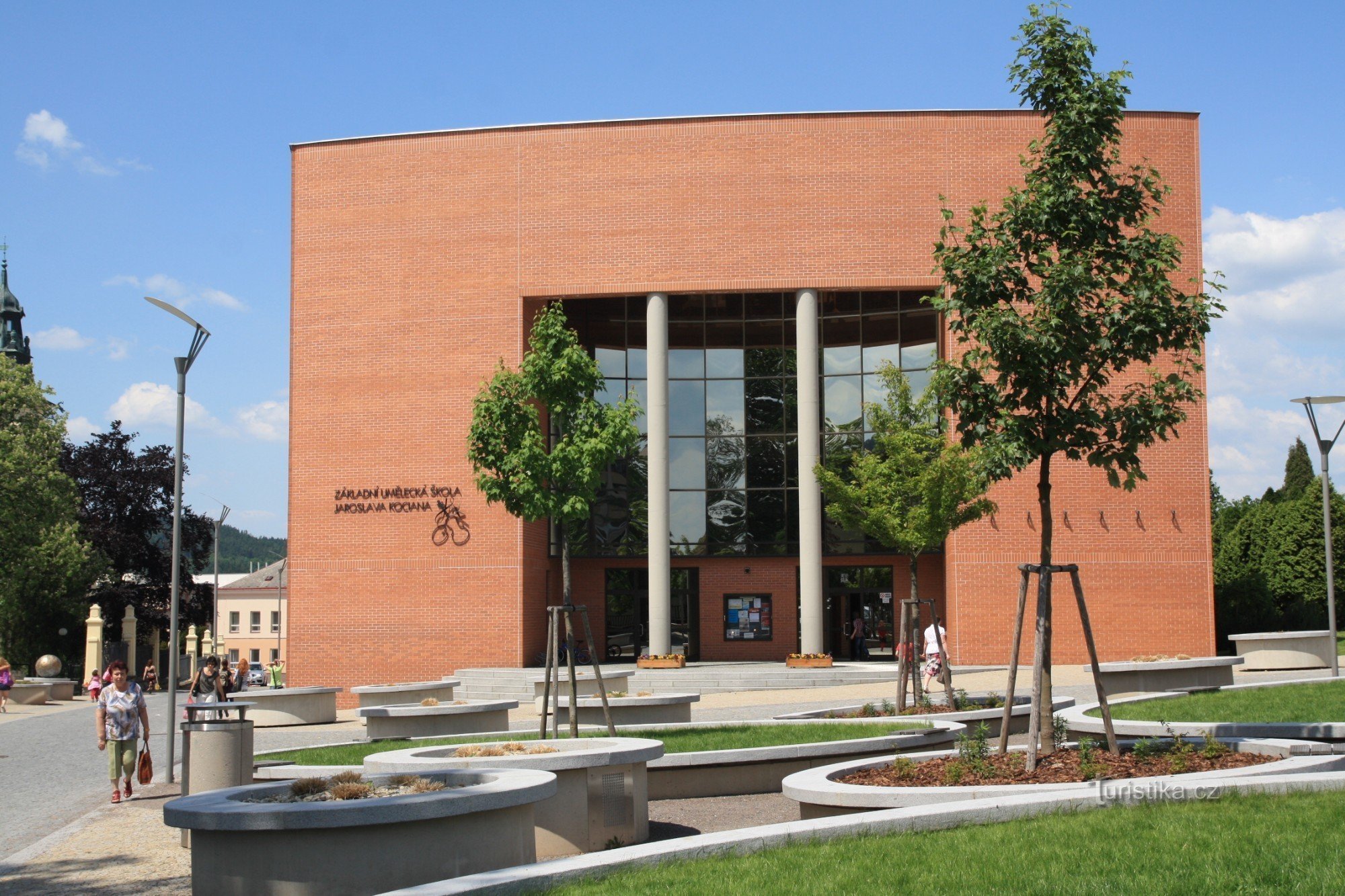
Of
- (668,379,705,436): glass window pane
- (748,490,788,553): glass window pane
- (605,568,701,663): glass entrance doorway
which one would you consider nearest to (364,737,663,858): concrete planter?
(748,490,788,553): glass window pane

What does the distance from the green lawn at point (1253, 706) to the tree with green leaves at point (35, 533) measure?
45495 millimetres

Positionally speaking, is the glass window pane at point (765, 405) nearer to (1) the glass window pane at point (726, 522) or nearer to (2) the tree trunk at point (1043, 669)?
(1) the glass window pane at point (726, 522)

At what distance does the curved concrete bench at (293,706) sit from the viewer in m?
27.2

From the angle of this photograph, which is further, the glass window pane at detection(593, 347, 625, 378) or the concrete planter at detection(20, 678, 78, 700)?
the concrete planter at detection(20, 678, 78, 700)

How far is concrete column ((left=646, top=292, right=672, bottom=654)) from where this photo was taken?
3322 centimetres

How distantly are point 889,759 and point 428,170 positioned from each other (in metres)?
27.5

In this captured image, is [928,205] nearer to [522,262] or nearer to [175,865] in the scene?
[522,262]

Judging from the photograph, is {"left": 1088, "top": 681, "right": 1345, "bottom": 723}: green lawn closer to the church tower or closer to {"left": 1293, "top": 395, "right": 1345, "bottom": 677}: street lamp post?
{"left": 1293, "top": 395, "right": 1345, "bottom": 677}: street lamp post

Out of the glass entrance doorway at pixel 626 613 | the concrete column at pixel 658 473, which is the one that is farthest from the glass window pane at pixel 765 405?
the glass entrance doorway at pixel 626 613

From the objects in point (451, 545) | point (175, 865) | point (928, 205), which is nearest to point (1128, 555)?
point (928, 205)

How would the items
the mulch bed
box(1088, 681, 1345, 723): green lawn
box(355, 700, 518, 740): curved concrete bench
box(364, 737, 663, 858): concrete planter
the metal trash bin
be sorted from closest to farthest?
the mulch bed
box(364, 737, 663, 858): concrete planter
the metal trash bin
box(1088, 681, 1345, 723): green lawn
box(355, 700, 518, 740): curved concrete bench

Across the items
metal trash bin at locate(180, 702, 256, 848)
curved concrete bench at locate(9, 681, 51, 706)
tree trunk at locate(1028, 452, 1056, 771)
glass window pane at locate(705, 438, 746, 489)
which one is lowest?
curved concrete bench at locate(9, 681, 51, 706)

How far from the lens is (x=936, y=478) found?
65.5 ft

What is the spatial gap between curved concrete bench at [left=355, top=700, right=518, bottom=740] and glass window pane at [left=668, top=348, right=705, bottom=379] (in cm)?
1824
